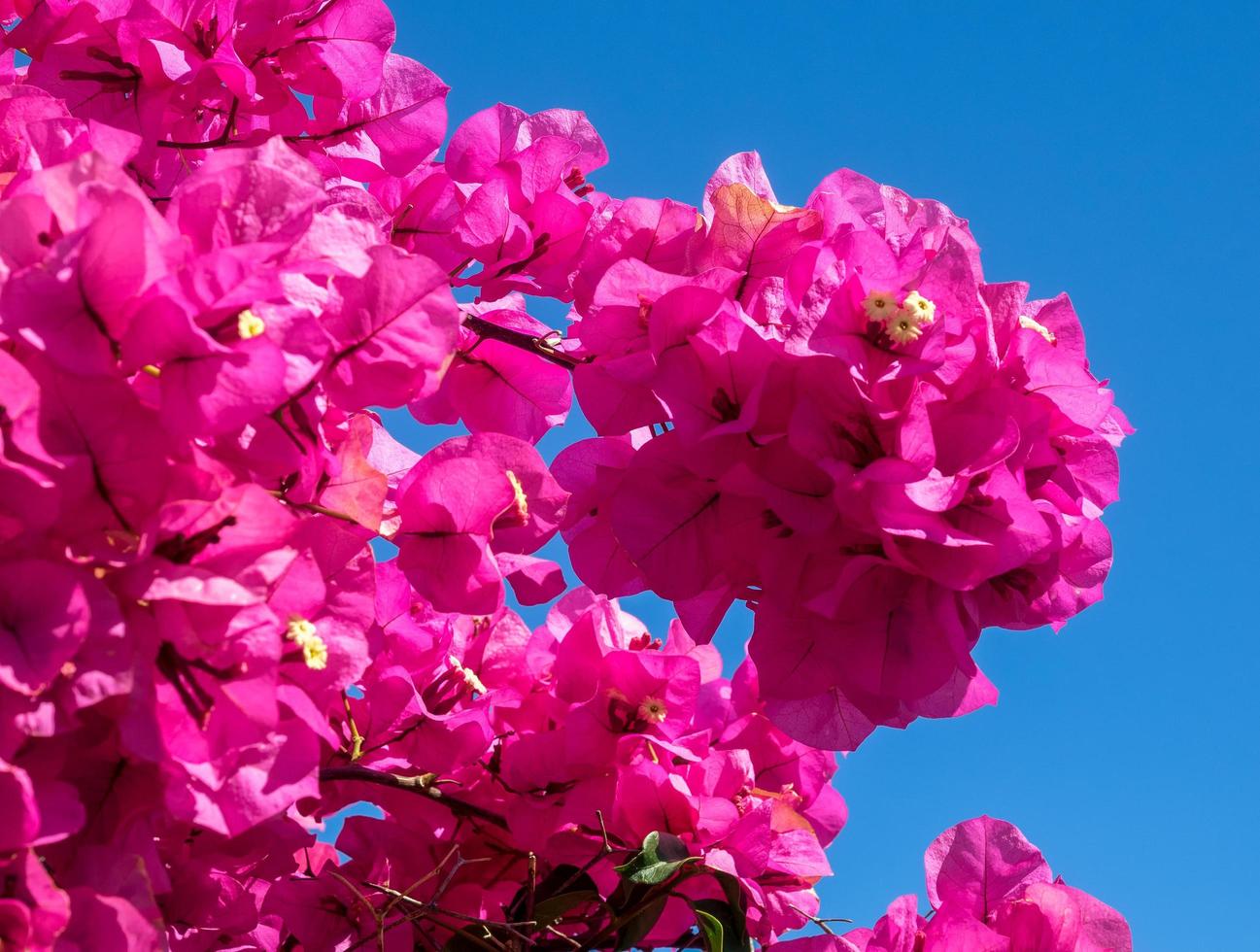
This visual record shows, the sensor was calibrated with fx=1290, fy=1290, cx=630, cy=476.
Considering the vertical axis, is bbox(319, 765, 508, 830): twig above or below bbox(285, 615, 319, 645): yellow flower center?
above

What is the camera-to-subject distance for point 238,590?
3.37 ft

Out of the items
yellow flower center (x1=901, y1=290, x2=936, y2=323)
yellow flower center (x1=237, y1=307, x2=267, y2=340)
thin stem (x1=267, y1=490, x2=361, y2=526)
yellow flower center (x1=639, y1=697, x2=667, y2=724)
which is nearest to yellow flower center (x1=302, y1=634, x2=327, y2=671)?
thin stem (x1=267, y1=490, x2=361, y2=526)

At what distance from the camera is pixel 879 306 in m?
1.28

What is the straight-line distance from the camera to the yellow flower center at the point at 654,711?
1.59m

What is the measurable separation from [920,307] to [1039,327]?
175 mm

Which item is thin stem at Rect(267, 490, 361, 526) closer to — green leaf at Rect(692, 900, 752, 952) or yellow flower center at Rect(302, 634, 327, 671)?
yellow flower center at Rect(302, 634, 327, 671)

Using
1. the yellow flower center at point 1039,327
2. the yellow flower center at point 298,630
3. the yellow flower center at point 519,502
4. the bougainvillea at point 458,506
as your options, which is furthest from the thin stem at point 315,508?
the yellow flower center at point 1039,327

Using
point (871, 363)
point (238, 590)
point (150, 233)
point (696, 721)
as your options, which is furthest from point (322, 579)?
point (696, 721)

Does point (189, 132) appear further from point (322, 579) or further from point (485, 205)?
point (322, 579)

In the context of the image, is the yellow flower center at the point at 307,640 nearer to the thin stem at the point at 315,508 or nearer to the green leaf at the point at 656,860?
the thin stem at the point at 315,508

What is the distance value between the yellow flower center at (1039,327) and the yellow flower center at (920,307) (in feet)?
0.38

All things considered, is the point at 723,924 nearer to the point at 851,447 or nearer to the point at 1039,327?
the point at 851,447

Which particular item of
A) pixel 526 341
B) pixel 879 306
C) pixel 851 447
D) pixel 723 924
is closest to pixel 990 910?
pixel 723 924

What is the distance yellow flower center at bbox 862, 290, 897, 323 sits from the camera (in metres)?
1.28
